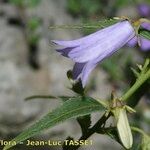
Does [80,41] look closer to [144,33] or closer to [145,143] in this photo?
[144,33]

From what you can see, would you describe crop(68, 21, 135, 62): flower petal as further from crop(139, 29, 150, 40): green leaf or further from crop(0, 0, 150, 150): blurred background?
crop(0, 0, 150, 150): blurred background

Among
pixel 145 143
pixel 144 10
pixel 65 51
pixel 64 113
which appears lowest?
pixel 144 10

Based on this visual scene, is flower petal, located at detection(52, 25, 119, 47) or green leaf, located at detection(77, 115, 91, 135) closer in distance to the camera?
flower petal, located at detection(52, 25, 119, 47)

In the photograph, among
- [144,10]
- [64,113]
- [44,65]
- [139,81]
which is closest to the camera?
[64,113]

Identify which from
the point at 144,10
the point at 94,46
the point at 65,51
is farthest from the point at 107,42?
the point at 144,10

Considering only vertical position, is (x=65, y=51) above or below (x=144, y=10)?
above

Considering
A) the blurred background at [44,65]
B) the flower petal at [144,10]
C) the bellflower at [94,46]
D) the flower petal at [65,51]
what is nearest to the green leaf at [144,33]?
the bellflower at [94,46]

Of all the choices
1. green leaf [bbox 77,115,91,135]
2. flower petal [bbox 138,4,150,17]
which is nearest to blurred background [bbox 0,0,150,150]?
flower petal [bbox 138,4,150,17]
